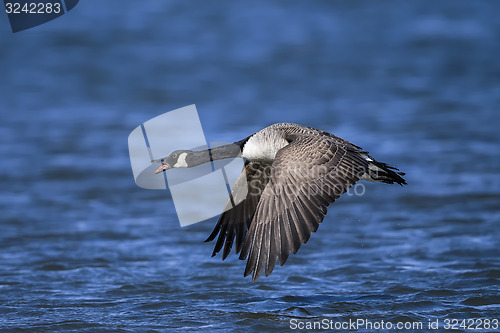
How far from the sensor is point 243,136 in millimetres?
13141

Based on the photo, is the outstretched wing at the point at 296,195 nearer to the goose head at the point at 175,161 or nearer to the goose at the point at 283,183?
the goose at the point at 283,183

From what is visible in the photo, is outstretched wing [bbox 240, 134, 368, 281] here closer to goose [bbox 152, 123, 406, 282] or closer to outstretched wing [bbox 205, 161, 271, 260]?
goose [bbox 152, 123, 406, 282]

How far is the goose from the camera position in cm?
644

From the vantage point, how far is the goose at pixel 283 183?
6.44 m

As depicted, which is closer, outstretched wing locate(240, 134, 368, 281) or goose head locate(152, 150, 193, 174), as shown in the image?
outstretched wing locate(240, 134, 368, 281)

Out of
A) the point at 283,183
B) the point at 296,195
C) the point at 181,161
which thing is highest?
the point at 181,161

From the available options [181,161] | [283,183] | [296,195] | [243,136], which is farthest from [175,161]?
[243,136]

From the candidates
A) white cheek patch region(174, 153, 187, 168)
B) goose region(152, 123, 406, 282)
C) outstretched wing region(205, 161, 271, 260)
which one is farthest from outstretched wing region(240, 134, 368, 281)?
white cheek patch region(174, 153, 187, 168)

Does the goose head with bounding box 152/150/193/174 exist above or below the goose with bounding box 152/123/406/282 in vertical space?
above

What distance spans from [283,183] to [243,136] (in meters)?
6.40

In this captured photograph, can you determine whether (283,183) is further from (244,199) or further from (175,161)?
(175,161)

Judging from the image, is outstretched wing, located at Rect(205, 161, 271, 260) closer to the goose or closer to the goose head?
the goose

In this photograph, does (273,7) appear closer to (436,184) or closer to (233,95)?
(233,95)

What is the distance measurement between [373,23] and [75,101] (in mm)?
7698
